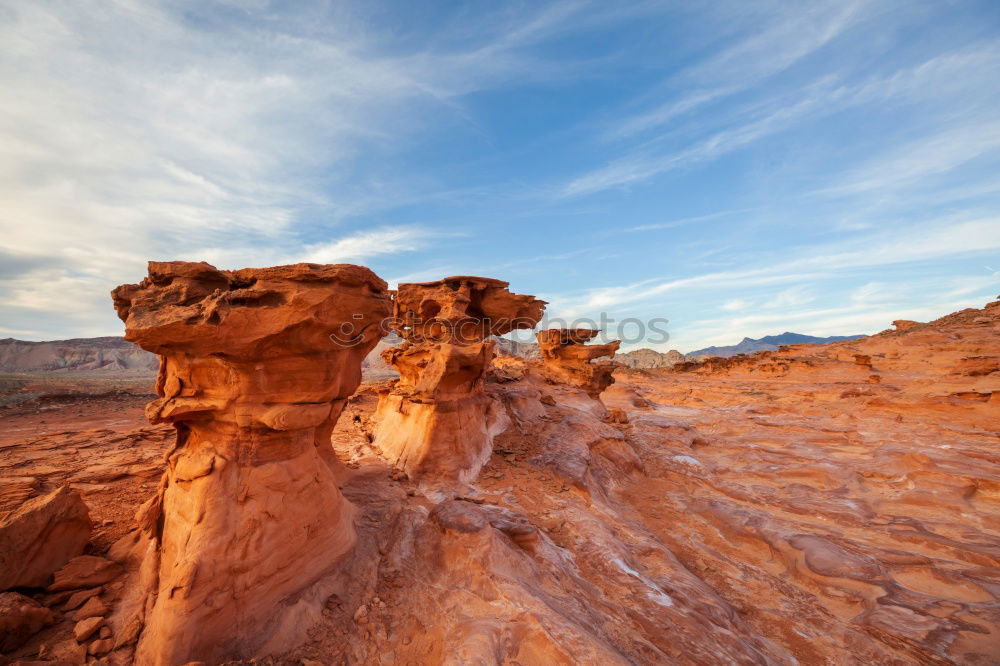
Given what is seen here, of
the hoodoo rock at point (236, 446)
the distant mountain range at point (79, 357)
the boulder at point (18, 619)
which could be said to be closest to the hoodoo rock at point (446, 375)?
the hoodoo rock at point (236, 446)

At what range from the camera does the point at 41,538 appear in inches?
141

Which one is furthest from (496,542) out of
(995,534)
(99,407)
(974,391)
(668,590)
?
(974,391)

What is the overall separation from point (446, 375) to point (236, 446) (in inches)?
159

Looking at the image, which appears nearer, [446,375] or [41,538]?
[41,538]

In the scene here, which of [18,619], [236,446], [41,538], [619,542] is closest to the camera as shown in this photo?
[18,619]

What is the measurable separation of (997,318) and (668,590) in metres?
39.4

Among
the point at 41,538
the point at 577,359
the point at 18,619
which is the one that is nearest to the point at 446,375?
the point at 41,538

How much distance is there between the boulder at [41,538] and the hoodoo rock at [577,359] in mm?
12182

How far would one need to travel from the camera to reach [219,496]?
3.71 meters

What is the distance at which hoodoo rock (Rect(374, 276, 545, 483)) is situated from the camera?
7406 millimetres

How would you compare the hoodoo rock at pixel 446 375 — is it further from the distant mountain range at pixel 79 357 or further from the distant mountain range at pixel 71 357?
the distant mountain range at pixel 71 357

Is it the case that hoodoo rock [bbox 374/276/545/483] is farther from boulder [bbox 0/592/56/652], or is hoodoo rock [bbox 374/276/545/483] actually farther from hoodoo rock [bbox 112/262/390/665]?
boulder [bbox 0/592/56/652]

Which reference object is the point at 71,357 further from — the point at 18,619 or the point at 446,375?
the point at 18,619

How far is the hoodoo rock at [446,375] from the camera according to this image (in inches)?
292
